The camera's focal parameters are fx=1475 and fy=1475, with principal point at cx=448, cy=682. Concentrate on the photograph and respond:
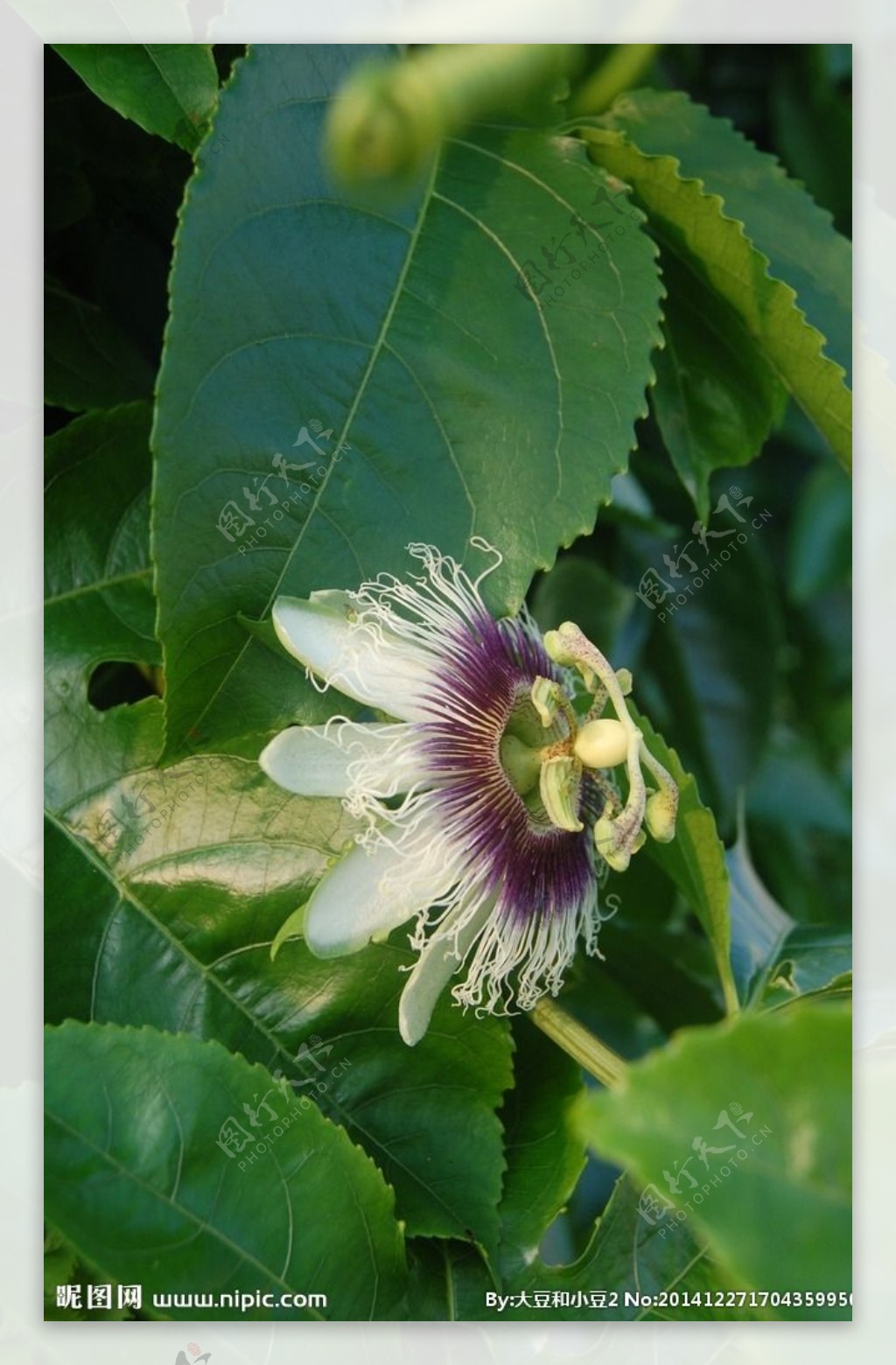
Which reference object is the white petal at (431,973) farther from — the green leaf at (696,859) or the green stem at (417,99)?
the green stem at (417,99)

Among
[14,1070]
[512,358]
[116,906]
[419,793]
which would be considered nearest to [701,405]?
[512,358]

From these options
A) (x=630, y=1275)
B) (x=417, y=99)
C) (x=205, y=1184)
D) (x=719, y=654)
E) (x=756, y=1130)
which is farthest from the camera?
(x=719, y=654)

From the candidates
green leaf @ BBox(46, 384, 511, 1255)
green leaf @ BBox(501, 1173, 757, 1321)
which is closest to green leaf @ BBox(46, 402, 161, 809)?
green leaf @ BBox(46, 384, 511, 1255)

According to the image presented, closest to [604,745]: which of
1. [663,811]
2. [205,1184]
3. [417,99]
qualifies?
[663,811]

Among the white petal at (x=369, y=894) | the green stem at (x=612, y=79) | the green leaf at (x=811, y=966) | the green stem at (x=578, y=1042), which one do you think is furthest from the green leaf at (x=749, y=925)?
the green stem at (x=612, y=79)

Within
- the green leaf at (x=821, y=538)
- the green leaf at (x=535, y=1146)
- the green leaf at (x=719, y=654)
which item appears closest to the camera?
the green leaf at (x=535, y=1146)

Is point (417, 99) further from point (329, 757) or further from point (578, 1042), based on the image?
point (578, 1042)

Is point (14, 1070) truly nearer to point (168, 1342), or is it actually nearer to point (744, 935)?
point (168, 1342)
